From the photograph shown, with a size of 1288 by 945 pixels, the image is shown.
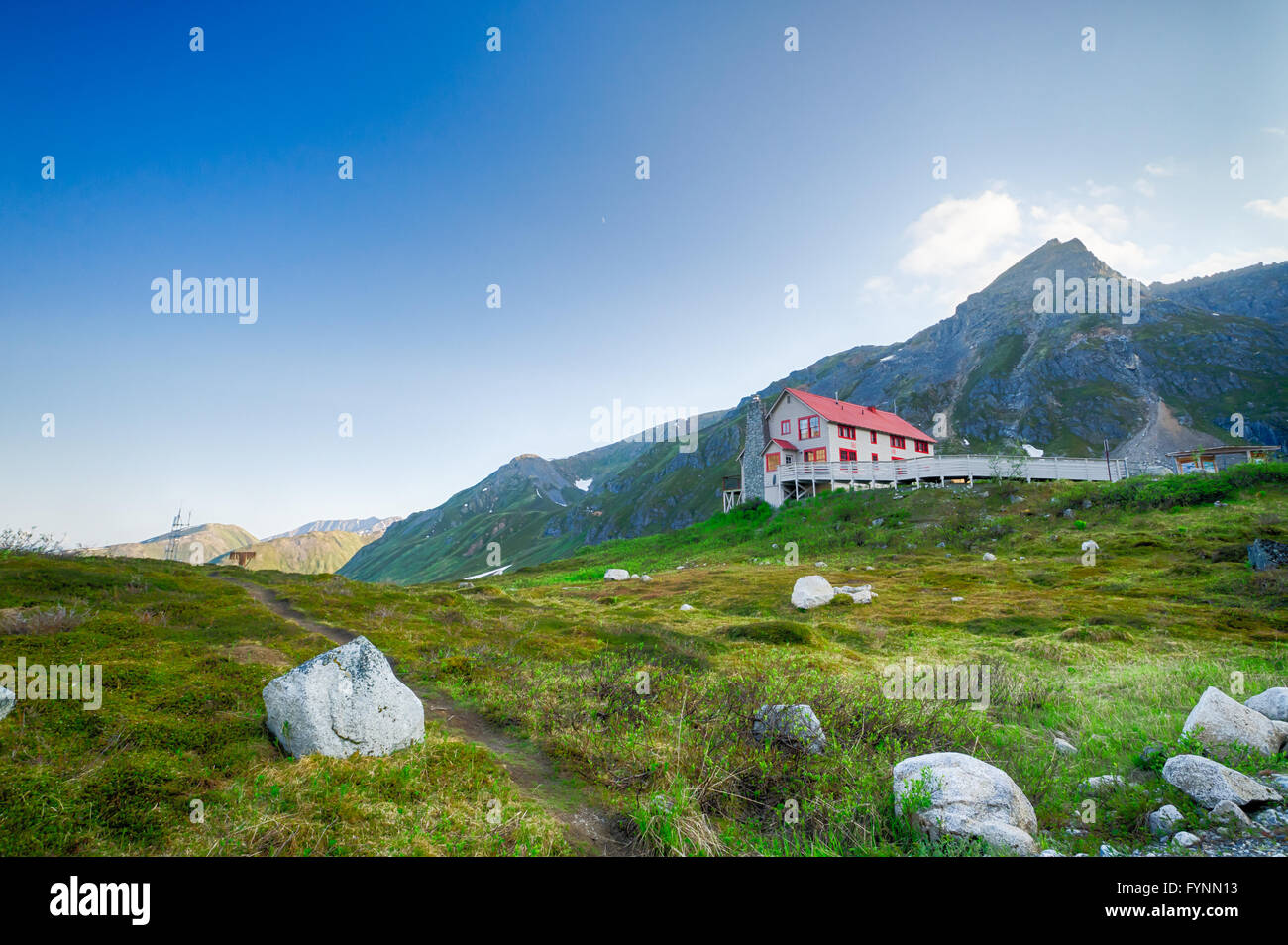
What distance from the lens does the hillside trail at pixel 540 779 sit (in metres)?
6.26

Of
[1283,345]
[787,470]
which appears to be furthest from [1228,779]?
[1283,345]

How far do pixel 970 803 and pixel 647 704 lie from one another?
6214mm

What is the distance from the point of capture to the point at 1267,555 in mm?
21328

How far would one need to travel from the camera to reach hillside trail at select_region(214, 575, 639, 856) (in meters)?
6.26

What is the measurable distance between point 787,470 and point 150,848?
5737 cm

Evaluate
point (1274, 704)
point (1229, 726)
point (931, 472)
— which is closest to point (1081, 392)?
point (931, 472)

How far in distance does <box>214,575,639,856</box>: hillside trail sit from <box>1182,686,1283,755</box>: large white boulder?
26.8 ft


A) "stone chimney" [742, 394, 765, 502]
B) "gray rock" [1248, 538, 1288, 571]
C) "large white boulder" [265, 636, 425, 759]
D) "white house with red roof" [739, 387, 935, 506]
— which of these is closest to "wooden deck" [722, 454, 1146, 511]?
"white house with red roof" [739, 387, 935, 506]

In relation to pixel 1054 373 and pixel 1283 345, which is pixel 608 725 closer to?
pixel 1054 373

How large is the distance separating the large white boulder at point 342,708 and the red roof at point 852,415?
2274 inches
